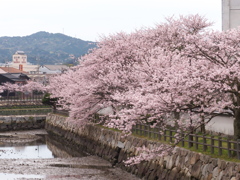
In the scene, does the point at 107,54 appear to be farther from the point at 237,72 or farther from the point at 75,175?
the point at 237,72

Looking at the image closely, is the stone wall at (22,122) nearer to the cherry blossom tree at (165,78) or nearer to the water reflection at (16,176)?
the cherry blossom tree at (165,78)

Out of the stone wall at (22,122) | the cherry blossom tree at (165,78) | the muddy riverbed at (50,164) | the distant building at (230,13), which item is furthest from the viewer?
the stone wall at (22,122)

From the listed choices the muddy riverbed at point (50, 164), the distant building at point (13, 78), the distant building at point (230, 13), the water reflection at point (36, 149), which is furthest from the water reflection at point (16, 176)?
the distant building at point (13, 78)

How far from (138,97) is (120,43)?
44.8 ft

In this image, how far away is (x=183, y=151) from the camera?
21.2 metres

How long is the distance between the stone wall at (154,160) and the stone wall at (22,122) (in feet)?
57.0

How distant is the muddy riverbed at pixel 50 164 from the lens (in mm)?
25719

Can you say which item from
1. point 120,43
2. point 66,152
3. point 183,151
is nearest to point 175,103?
point 183,151

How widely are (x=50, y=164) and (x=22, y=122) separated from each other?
93.3 feet

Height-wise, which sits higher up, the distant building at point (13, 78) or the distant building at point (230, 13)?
the distant building at point (13, 78)

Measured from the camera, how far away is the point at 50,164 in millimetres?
29734

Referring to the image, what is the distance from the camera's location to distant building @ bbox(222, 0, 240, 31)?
3017 centimetres

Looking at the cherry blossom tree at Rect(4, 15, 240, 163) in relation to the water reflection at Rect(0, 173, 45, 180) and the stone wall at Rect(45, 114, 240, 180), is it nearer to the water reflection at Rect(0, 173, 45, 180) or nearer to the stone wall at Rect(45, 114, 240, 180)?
the stone wall at Rect(45, 114, 240, 180)

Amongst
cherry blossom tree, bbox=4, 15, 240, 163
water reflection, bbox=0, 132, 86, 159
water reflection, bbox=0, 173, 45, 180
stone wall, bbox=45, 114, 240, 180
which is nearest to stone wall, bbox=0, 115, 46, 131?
water reflection, bbox=0, 132, 86, 159
